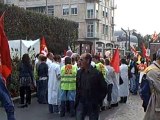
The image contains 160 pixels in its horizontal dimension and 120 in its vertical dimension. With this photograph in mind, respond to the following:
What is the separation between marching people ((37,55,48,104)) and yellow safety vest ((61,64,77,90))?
2.76 m

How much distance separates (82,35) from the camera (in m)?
73.2

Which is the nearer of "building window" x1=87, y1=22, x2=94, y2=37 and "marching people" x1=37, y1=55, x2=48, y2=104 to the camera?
"marching people" x1=37, y1=55, x2=48, y2=104

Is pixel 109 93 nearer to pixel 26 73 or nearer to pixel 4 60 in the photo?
pixel 26 73

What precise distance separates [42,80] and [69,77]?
11.0ft

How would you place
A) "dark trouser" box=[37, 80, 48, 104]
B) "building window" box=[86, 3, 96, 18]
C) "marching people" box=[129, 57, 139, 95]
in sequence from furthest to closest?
"building window" box=[86, 3, 96, 18] → "marching people" box=[129, 57, 139, 95] → "dark trouser" box=[37, 80, 48, 104]

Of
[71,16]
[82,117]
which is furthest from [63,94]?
[71,16]

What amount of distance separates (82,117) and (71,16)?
217 ft

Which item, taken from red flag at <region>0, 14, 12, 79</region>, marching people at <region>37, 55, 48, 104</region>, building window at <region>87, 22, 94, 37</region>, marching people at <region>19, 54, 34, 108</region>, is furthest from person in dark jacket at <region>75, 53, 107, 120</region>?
building window at <region>87, 22, 94, 37</region>

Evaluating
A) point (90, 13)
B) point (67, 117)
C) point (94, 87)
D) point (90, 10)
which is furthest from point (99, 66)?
point (90, 10)

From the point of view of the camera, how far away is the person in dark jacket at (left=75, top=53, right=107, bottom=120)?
22.6 ft

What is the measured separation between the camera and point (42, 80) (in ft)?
47.1

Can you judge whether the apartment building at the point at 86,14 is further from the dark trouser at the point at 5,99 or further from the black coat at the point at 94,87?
the black coat at the point at 94,87

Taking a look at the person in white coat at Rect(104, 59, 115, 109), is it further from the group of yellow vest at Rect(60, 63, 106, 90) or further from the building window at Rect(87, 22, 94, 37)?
the building window at Rect(87, 22, 94, 37)

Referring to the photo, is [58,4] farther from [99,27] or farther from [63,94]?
[63,94]
